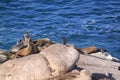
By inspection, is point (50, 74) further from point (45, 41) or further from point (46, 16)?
point (46, 16)

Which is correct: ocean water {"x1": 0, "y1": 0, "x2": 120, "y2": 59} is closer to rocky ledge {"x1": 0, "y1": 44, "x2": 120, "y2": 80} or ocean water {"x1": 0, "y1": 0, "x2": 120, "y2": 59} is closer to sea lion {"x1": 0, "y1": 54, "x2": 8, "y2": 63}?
sea lion {"x1": 0, "y1": 54, "x2": 8, "y2": 63}

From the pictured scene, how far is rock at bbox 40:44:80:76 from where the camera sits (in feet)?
38.0

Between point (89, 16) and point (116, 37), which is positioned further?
point (89, 16)

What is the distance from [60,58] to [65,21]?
49.1 feet

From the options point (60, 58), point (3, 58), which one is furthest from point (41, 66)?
point (3, 58)

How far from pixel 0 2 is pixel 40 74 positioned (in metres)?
22.7

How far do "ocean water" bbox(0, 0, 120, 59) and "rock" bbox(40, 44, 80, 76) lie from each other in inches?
332

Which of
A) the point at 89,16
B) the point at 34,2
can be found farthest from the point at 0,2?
the point at 89,16

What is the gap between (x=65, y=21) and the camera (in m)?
26.6

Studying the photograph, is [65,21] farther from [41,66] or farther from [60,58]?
[41,66]

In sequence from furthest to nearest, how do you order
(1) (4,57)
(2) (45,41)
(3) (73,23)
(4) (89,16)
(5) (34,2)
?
1. (5) (34,2)
2. (4) (89,16)
3. (3) (73,23)
4. (2) (45,41)
5. (1) (4,57)

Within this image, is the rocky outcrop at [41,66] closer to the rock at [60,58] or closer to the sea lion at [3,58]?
the rock at [60,58]

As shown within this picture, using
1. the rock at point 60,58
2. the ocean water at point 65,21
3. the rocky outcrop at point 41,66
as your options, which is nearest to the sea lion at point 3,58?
the rocky outcrop at point 41,66

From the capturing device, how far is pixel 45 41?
54.4 feet
